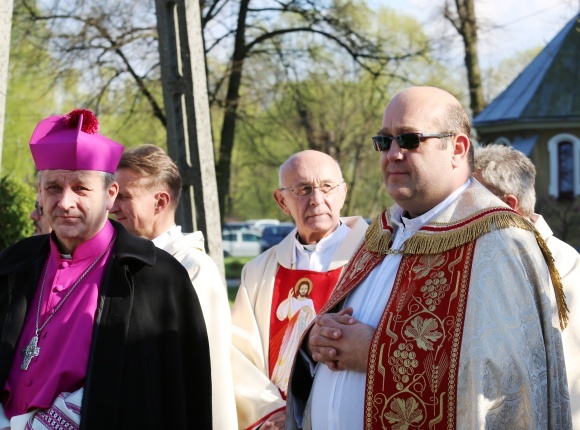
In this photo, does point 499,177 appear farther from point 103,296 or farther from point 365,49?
point 365,49

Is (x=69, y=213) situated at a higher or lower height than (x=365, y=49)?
lower

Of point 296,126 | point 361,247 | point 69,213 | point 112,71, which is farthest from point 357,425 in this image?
point 296,126

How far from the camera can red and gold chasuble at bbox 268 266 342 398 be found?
16.3 feet

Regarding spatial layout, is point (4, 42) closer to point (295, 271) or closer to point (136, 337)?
point (295, 271)

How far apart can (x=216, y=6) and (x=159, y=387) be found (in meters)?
16.3

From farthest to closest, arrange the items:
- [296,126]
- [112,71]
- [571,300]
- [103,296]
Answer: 1. [296,126]
2. [112,71]
3. [571,300]
4. [103,296]

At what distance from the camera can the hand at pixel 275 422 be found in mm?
4629

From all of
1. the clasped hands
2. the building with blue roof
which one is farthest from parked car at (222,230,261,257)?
the clasped hands

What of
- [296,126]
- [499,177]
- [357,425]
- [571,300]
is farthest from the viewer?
[296,126]

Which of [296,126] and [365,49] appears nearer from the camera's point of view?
[365,49]

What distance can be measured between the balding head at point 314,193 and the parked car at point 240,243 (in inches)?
1363

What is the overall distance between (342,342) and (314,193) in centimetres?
153

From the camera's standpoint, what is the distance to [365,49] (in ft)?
65.3

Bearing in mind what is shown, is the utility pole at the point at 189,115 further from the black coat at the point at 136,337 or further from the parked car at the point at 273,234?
the parked car at the point at 273,234
